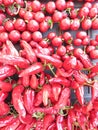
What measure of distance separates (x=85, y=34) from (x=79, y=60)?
145 millimetres

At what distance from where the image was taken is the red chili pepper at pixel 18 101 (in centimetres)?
113

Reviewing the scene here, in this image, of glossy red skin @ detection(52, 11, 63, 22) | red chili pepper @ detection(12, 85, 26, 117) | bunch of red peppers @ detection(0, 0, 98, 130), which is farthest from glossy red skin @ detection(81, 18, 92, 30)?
red chili pepper @ detection(12, 85, 26, 117)

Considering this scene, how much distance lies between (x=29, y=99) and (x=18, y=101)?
2.1 inches

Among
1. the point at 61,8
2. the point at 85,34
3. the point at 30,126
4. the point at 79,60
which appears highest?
the point at 61,8

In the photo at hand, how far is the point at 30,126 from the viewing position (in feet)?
3.93

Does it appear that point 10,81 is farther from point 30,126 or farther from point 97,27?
point 97,27

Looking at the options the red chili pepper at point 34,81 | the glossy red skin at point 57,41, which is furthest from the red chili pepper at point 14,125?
the glossy red skin at point 57,41

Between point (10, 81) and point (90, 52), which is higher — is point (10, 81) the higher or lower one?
the lower one

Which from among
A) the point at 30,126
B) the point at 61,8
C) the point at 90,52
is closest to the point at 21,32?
the point at 61,8

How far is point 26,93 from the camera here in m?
1.16

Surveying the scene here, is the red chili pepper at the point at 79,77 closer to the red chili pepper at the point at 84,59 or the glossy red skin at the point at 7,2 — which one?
the red chili pepper at the point at 84,59

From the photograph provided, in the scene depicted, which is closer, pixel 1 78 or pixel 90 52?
pixel 1 78

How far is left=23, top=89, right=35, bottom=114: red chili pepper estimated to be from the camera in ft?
3.75

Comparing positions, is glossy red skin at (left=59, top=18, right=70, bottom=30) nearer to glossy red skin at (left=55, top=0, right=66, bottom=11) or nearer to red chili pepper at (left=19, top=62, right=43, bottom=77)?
glossy red skin at (left=55, top=0, right=66, bottom=11)
